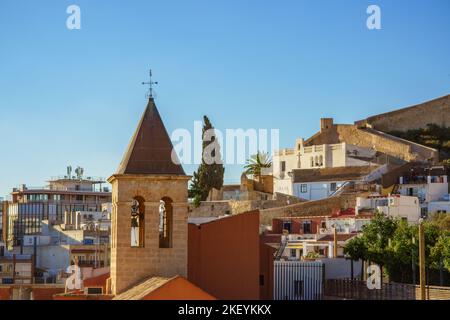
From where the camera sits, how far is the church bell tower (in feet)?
71.8

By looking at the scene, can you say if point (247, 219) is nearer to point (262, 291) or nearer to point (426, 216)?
point (262, 291)

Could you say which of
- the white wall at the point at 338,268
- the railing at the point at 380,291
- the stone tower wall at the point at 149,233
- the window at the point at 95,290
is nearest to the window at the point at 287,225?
the white wall at the point at 338,268

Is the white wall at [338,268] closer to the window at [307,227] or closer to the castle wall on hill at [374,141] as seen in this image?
the window at [307,227]

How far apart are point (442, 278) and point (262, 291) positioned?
10991 mm

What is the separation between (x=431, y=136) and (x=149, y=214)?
5486 centimetres

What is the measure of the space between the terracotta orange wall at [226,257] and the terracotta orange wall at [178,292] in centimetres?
371

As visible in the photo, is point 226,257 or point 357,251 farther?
point 357,251

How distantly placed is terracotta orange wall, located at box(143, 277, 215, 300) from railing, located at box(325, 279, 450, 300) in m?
11.6

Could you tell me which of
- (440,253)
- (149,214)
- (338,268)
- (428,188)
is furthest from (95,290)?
(428,188)

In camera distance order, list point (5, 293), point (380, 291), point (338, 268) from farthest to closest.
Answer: point (338, 268) < point (380, 291) < point (5, 293)

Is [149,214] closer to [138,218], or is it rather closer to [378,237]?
[138,218]

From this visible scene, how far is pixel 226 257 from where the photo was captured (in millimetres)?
23234

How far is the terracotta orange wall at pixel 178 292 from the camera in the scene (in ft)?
61.0
